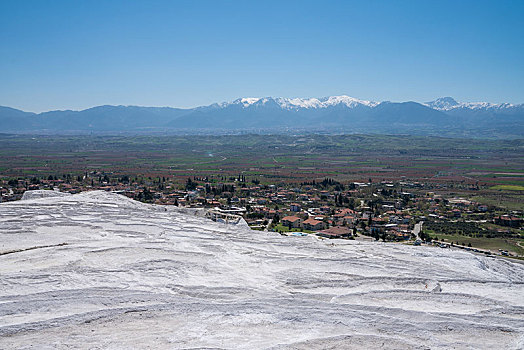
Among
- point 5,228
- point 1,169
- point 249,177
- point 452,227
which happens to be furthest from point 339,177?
point 5,228

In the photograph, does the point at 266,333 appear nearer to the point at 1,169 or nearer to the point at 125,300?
the point at 125,300

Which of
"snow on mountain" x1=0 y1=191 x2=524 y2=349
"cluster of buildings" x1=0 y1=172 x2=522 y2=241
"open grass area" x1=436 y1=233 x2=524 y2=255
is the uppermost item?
"snow on mountain" x1=0 y1=191 x2=524 y2=349

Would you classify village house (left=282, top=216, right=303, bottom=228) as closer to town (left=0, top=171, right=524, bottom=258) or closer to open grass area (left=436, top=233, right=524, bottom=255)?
town (left=0, top=171, right=524, bottom=258)

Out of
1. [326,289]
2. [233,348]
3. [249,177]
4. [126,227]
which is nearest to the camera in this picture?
[233,348]

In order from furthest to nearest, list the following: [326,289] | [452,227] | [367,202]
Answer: [367,202] → [452,227] → [326,289]

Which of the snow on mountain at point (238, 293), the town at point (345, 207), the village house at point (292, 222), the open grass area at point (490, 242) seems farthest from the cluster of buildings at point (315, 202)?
the snow on mountain at point (238, 293)

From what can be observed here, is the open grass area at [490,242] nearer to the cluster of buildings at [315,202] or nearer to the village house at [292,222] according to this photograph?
the cluster of buildings at [315,202]

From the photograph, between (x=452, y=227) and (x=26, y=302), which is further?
(x=452, y=227)

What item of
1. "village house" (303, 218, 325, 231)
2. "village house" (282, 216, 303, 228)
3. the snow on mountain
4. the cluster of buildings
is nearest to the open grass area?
the cluster of buildings
